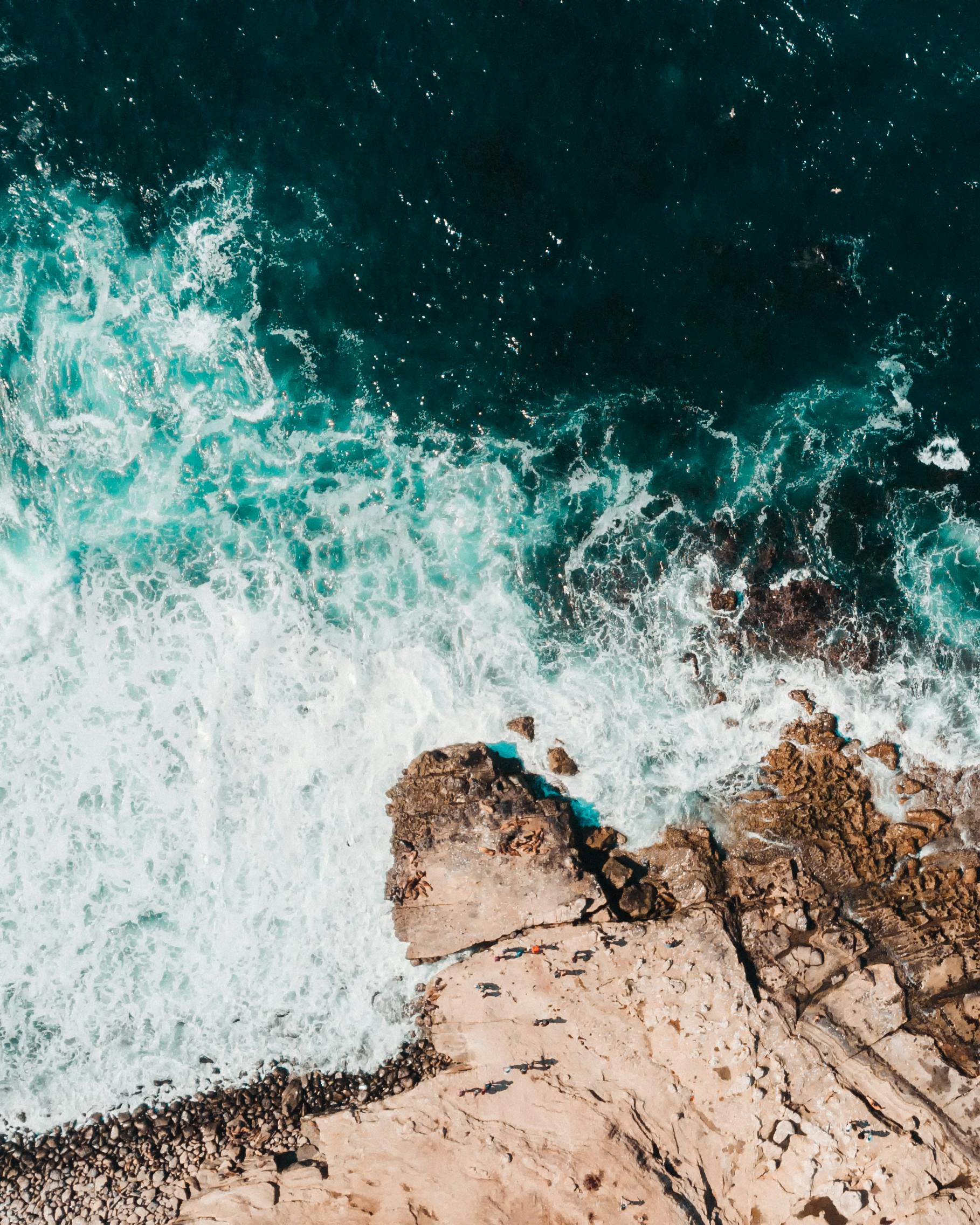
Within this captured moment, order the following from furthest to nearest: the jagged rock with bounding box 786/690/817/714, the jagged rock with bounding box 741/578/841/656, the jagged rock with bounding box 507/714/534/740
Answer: the jagged rock with bounding box 741/578/841/656, the jagged rock with bounding box 786/690/817/714, the jagged rock with bounding box 507/714/534/740

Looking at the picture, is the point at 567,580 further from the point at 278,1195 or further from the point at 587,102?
the point at 278,1195

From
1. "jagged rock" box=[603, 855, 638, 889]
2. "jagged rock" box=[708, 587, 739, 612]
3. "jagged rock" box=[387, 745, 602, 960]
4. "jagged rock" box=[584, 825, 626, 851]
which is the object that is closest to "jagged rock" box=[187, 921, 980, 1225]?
"jagged rock" box=[387, 745, 602, 960]

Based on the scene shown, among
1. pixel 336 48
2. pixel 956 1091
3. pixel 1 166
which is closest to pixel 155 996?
pixel 956 1091

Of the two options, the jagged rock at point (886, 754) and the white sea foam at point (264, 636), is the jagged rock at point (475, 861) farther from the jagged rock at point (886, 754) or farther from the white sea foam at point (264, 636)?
the jagged rock at point (886, 754)

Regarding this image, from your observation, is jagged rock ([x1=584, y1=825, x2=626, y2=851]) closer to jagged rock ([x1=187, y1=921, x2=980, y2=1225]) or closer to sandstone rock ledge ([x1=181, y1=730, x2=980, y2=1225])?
sandstone rock ledge ([x1=181, y1=730, x2=980, y2=1225])

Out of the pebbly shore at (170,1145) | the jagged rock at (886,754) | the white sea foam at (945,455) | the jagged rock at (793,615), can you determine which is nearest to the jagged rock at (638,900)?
the pebbly shore at (170,1145)

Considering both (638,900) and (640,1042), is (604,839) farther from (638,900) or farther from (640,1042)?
(640,1042)
